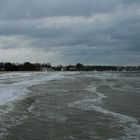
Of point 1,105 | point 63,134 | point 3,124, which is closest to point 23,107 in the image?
point 1,105

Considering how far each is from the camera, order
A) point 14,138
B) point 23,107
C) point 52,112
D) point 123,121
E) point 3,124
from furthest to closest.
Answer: point 23,107
point 52,112
point 123,121
point 3,124
point 14,138

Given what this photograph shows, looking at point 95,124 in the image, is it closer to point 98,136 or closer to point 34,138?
point 98,136

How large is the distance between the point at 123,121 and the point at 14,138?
4994mm

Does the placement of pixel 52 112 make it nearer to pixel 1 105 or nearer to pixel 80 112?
pixel 80 112

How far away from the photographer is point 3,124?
11.1 m

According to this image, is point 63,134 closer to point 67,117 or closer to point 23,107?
point 67,117

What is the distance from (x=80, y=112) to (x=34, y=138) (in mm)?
5615

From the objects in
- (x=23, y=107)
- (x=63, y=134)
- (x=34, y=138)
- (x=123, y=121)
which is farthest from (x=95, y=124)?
(x=23, y=107)

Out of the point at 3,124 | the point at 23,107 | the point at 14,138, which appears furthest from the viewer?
the point at 23,107

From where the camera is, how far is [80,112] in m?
14.5

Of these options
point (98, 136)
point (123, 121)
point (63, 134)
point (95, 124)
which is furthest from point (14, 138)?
point (123, 121)

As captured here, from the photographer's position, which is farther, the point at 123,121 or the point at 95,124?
the point at 123,121

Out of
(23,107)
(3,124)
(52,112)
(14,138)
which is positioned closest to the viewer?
(14,138)

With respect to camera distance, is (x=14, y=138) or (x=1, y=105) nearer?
(x=14, y=138)
